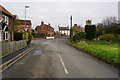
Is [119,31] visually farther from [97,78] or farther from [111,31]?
[97,78]

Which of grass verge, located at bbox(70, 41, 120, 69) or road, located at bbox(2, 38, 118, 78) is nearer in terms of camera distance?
road, located at bbox(2, 38, 118, 78)

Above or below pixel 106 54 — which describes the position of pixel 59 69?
below

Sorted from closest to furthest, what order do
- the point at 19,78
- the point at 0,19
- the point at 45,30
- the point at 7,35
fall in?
the point at 19,78 < the point at 0,19 < the point at 7,35 < the point at 45,30

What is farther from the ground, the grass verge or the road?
the grass verge

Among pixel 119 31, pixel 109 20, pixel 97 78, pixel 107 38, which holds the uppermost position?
pixel 109 20

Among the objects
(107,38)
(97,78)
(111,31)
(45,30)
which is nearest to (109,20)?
(111,31)

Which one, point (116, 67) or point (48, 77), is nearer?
point (48, 77)

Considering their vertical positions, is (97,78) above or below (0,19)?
below

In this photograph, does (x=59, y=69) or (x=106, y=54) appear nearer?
(x=59, y=69)

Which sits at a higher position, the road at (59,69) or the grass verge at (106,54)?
the grass verge at (106,54)

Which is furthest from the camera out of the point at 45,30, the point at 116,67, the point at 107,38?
the point at 45,30

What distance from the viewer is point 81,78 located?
5.09m

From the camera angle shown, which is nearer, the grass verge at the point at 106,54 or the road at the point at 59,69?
the road at the point at 59,69

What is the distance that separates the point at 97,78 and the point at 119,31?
3784 centimetres
